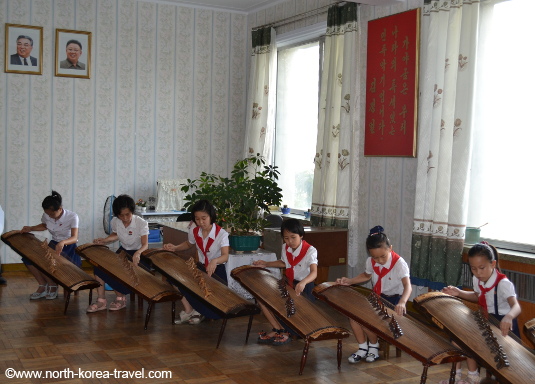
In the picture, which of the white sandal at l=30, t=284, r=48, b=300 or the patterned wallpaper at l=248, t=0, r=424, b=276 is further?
the white sandal at l=30, t=284, r=48, b=300

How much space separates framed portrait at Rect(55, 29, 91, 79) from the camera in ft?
21.6

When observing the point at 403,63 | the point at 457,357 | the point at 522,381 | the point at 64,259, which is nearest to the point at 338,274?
the point at 403,63

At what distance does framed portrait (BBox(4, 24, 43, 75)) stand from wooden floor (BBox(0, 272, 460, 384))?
268cm

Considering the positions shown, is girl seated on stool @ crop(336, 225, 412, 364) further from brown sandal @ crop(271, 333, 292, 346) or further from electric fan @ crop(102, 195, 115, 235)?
electric fan @ crop(102, 195, 115, 235)

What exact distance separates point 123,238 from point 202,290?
1.27 metres

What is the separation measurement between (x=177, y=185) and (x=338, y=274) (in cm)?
218

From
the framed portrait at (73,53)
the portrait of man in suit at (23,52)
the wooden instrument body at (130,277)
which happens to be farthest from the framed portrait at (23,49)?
the wooden instrument body at (130,277)

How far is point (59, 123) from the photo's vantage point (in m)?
6.66

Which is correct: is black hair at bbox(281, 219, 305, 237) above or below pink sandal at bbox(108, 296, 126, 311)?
above

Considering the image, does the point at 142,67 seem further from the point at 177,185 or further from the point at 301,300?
the point at 301,300

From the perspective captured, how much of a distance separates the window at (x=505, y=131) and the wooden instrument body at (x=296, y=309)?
1600 millimetres

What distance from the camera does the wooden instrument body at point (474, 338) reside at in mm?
2773

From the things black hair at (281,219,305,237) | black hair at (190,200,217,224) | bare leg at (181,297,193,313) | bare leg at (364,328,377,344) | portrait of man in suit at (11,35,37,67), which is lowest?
bare leg at (181,297,193,313)

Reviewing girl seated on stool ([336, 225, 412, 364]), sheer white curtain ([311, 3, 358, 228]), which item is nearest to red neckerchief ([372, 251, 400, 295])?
girl seated on stool ([336, 225, 412, 364])
